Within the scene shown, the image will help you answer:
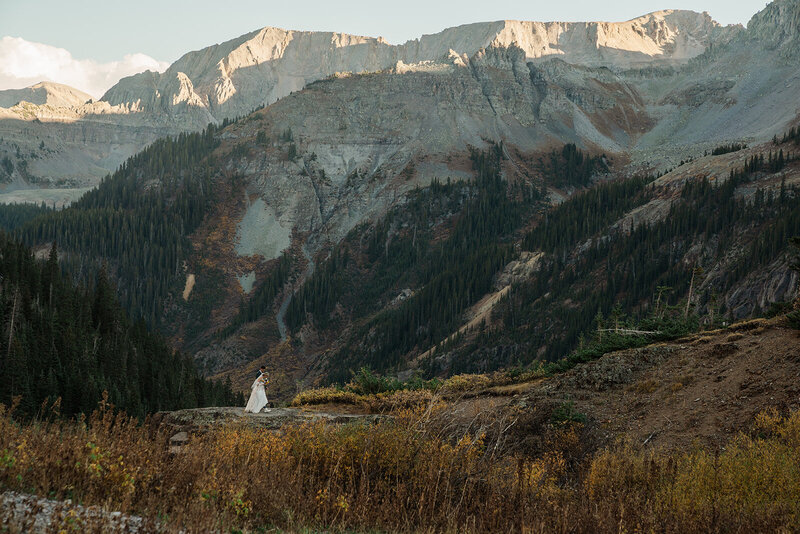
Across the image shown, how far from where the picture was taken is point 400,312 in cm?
A: 15038

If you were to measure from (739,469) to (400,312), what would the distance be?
137889 mm

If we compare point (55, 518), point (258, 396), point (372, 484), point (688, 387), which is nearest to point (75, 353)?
point (258, 396)

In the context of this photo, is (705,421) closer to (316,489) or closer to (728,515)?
(728,515)

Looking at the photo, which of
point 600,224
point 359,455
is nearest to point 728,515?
point 359,455

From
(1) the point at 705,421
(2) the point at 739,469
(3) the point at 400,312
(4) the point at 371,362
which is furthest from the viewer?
(3) the point at 400,312

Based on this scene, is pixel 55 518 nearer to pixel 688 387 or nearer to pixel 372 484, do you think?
pixel 372 484

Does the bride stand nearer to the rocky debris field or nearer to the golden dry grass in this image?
the golden dry grass

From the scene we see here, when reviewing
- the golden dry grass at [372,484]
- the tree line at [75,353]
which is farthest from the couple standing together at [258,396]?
the tree line at [75,353]

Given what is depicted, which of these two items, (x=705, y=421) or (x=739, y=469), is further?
(x=705, y=421)

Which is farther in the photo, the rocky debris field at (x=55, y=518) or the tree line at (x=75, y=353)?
the tree line at (x=75, y=353)

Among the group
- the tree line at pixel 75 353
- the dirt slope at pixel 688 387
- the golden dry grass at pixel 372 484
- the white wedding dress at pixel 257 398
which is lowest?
the tree line at pixel 75 353

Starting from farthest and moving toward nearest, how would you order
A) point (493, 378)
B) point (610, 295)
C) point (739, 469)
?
1. point (610, 295)
2. point (493, 378)
3. point (739, 469)

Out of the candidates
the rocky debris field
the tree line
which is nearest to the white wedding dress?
the rocky debris field

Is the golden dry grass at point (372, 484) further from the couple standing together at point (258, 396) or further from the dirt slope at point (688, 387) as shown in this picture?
the couple standing together at point (258, 396)
